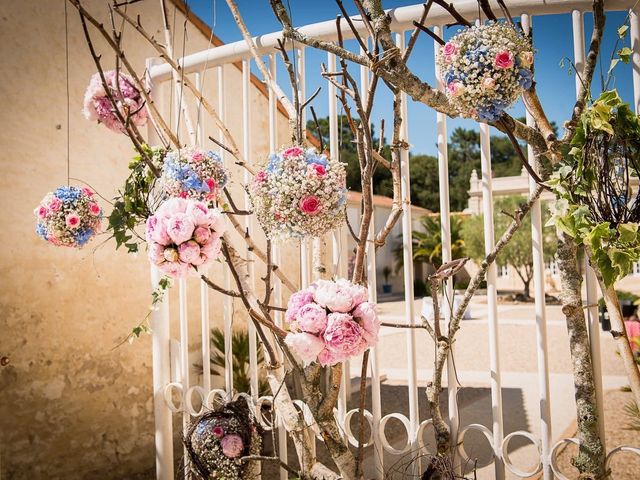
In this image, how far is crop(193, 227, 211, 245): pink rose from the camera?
1251 millimetres

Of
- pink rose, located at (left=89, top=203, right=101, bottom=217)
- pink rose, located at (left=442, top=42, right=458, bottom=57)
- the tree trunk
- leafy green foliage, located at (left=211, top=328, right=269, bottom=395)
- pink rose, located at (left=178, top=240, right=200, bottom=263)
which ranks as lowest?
leafy green foliage, located at (left=211, top=328, right=269, bottom=395)

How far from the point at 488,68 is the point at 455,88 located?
0.25ft

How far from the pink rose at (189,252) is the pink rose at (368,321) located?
44 cm

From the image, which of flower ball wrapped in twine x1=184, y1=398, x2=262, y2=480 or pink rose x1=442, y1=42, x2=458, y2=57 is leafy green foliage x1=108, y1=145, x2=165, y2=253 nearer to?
flower ball wrapped in twine x1=184, y1=398, x2=262, y2=480

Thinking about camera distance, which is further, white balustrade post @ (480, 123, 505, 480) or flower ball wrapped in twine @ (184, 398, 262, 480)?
flower ball wrapped in twine @ (184, 398, 262, 480)

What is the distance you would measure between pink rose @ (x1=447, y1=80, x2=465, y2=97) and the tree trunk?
0.47 metres

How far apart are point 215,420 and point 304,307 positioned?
2.66 feet

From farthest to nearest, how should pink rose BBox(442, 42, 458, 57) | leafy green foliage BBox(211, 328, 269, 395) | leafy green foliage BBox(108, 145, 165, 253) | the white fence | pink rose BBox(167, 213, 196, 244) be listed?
leafy green foliage BBox(211, 328, 269, 395), leafy green foliage BBox(108, 145, 165, 253), the white fence, pink rose BBox(167, 213, 196, 244), pink rose BBox(442, 42, 458, 57)

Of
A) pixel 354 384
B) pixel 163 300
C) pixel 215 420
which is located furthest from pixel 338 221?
pixel 354 384

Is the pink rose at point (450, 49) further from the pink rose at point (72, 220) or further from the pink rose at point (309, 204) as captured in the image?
the pink rose at point (72, 220)

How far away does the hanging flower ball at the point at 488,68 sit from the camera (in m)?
1.05

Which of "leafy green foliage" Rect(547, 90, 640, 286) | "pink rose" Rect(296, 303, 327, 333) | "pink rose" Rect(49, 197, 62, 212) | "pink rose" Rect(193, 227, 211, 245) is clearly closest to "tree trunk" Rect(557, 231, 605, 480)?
"leafy green foliage" Rect(547, 90, 640, 286)

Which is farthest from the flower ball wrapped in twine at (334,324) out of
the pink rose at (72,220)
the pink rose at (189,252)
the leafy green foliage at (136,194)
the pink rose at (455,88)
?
the pink rose at (72,220)

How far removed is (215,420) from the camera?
165 cm
